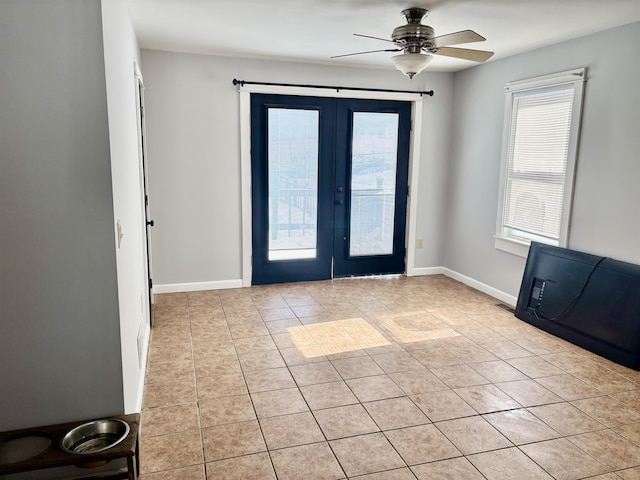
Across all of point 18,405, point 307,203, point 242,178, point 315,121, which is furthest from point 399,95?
point 18,405

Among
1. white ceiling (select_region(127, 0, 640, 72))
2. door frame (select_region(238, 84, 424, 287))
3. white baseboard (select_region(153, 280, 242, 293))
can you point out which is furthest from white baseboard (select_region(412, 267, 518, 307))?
white ceiling (select_region(127, 0, 640, 72))

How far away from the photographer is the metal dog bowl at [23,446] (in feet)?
5.80

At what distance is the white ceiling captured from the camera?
2.95 m

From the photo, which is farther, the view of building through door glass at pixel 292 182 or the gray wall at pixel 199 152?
the view of building through door glass at pixel 292 182

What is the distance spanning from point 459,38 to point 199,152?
2.70m

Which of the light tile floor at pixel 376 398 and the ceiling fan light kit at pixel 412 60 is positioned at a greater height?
the ceiling fan light kit at pixel 412 60

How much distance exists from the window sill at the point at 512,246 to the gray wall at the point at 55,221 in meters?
3.58

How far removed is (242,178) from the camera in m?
4.77

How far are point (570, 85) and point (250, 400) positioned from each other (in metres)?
3.36

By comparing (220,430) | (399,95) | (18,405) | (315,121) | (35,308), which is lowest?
(220,430)

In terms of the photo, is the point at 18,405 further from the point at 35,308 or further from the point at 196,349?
the point at 196,349

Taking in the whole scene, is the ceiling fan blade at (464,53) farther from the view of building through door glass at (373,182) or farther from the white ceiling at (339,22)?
the view of building through door glass at (373,182)

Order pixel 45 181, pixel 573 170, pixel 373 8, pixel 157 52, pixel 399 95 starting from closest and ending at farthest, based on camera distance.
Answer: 1. pixel 45 181
2. pixel 373 8
3. pixel 573 170
4. pixel 157 52
5. pixel 399 95

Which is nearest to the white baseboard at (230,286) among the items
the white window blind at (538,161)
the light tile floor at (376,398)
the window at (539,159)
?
the light tile floor at (376,398)
